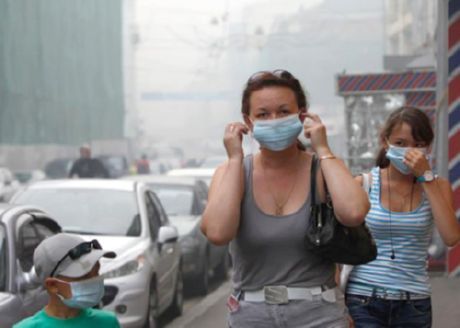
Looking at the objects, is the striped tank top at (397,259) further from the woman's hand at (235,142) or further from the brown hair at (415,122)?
the woman's hand at (235,142)

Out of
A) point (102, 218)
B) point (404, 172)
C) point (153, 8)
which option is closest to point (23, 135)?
point (153, 8)

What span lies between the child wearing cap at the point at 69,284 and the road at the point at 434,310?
5.87 metres

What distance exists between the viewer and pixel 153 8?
95.2 metres

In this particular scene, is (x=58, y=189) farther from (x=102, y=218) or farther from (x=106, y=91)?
(x=106, y=91)

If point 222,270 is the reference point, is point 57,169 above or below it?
below

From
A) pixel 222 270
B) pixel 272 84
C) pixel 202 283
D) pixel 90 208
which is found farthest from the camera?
pixel 222 270

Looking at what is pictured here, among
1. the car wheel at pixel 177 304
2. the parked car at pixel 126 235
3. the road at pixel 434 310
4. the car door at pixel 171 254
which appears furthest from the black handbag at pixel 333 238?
the car wheel at pixel 177 304

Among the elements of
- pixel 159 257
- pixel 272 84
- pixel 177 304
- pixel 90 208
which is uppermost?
pixel 272 84

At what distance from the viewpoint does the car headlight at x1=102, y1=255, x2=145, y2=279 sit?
10428 mm

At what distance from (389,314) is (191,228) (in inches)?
393

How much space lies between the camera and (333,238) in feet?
13.9

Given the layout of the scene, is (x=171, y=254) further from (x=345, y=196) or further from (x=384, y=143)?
(x=345, y=196)

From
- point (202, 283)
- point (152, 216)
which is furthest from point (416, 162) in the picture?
point (202, 283)

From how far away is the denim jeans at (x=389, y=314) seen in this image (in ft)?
17.5
